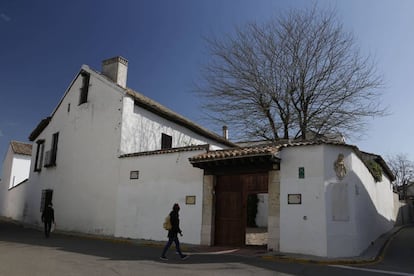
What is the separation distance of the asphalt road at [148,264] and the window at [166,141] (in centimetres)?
792

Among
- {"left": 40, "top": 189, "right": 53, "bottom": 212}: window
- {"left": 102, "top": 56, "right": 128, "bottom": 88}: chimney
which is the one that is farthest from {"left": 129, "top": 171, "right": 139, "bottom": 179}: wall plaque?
{"left": 40, "top": 189, "right": 53, "bottom": 212}: window

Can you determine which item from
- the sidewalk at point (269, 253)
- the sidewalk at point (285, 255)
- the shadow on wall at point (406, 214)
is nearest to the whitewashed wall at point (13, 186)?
the sidewalk at point (269, 253)

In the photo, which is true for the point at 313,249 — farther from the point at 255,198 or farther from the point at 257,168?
the point at 255,198

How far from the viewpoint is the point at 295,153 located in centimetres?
1145

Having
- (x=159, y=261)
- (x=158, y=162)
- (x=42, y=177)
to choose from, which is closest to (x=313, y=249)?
(x=159, y=261)

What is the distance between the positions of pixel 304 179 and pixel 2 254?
9002mm

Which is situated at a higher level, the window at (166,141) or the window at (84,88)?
the window at (84,88)

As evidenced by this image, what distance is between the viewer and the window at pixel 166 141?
18.7m

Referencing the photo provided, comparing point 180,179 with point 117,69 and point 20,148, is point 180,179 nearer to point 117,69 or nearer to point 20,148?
point 117,69

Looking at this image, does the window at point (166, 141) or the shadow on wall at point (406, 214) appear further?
the shadow on wall at point (406, 214)

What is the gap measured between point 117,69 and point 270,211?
12.1 metres

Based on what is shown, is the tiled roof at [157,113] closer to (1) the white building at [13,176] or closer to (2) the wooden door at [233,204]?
(1) the white building at [13,176]

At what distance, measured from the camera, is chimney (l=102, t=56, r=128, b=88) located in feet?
62.6

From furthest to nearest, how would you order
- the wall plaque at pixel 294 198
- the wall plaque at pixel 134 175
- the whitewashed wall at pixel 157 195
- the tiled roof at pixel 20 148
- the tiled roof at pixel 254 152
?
the tiled roof at pixel 20 148 → the wall plaque at pixel 134 175 → the whitewashed wall at pixel 157 195 → the tiled roof at pixel 254 152 → the wall plaque at pixel 294 198
